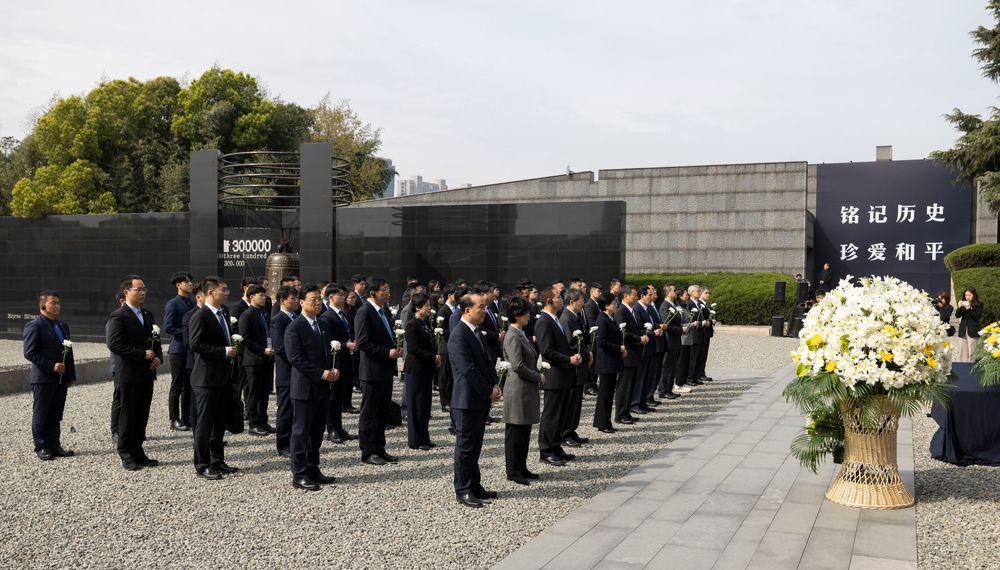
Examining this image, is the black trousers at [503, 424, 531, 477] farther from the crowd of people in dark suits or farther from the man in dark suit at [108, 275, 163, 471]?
the man in dark suit at [108, 275, 163, 471]

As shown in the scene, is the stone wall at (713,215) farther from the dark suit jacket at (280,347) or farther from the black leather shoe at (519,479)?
the black leather shoe at (519,479)

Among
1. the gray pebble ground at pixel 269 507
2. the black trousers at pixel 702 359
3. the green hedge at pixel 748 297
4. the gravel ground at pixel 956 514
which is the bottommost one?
the gray pebble ground at pixel 269 507

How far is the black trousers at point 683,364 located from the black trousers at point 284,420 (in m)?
7.36

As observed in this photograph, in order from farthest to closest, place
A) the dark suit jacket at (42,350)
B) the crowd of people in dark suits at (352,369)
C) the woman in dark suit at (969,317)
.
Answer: the woman in dark suit at (969,317) < the dark suit jacket at (42,350) < the crowd of people in dark suits at (352,369)

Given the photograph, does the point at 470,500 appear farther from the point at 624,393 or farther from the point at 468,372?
the point at 624,393

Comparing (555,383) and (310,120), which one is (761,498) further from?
(310,120)

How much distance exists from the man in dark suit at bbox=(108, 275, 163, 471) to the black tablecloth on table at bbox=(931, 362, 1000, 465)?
8.18 metres

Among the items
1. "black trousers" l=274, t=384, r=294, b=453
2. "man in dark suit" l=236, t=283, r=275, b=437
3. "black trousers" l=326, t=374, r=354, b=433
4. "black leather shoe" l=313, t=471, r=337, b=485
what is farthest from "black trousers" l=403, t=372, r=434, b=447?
"man in dark suit" l=236, t=283, r=275, b=437

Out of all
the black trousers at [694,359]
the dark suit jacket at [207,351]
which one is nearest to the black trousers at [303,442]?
the dark suit jacket at [207,351]

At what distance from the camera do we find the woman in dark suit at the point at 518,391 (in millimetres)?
7430

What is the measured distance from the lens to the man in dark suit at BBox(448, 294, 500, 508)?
686 cm

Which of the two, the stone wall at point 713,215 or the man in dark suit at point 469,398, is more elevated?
the stone wall at point 713,215

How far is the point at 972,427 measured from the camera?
8172mm

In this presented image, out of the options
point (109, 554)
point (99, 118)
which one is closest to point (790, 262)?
point (109, 554)
